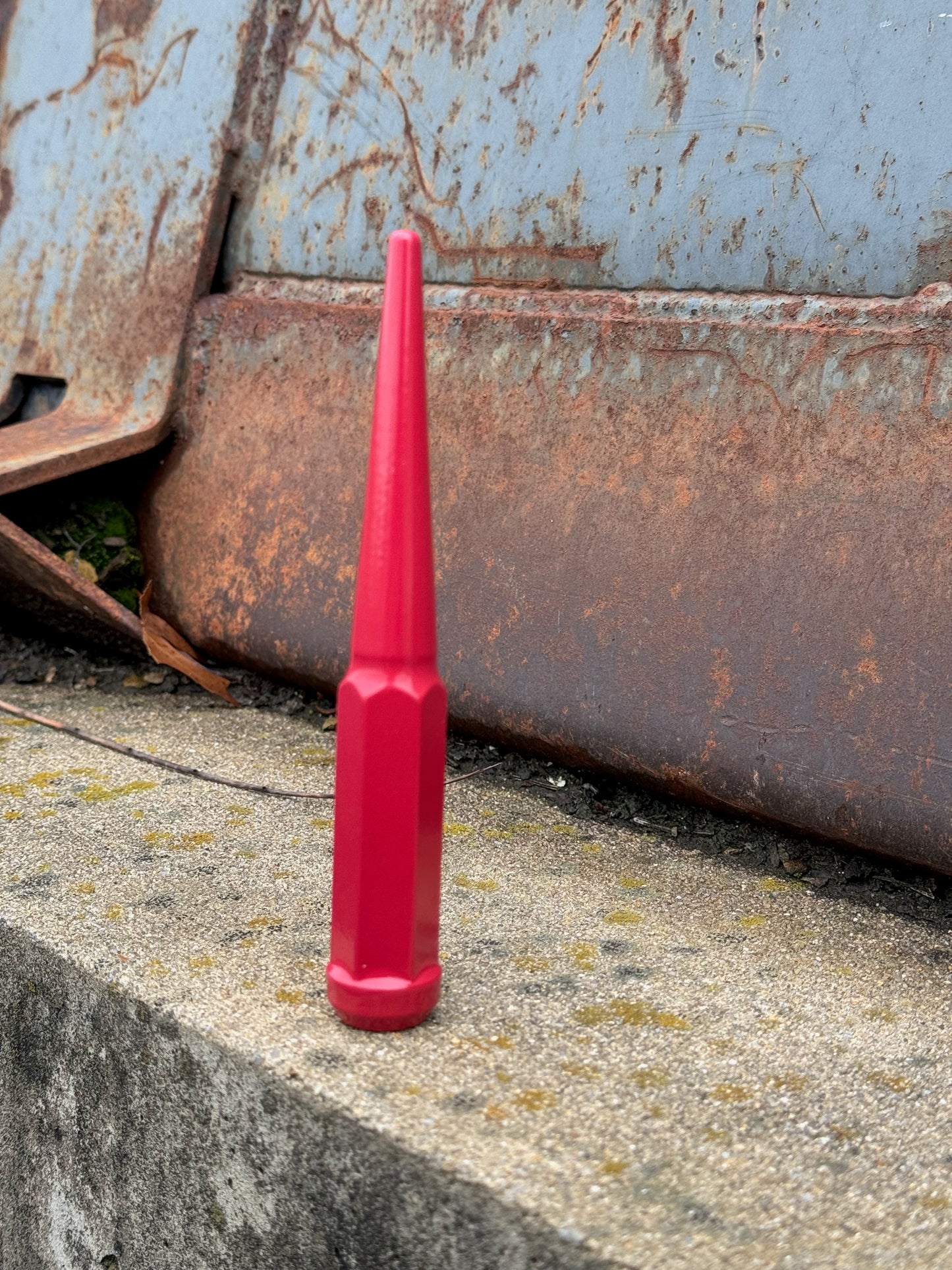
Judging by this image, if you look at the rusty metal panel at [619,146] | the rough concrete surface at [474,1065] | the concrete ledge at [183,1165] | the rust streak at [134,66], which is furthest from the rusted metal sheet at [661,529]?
the concrete ledge at [183,1165]

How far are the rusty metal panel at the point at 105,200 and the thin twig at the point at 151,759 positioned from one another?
346 millimetres

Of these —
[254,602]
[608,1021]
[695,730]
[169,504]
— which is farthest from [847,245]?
[169,504]

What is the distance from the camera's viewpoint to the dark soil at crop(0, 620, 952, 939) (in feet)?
4.56

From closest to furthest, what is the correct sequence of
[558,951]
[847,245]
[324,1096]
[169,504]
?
[324,1096]
[558,951]
[847,245]
[169,504]

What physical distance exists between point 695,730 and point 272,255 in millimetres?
1070

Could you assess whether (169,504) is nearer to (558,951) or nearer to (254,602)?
(254,602)

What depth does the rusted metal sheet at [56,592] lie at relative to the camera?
1934mm

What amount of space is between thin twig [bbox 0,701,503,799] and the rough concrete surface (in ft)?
0.29

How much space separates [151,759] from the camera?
67.8 inches

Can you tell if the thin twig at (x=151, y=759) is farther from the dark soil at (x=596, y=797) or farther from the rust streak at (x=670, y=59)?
the rust streak at (x=670, y=59)

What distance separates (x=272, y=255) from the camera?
2014 mm

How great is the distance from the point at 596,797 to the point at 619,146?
2.68 ft

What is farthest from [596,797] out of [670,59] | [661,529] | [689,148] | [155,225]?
[155,225]

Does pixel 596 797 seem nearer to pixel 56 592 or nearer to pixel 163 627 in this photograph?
pixel 163 627
